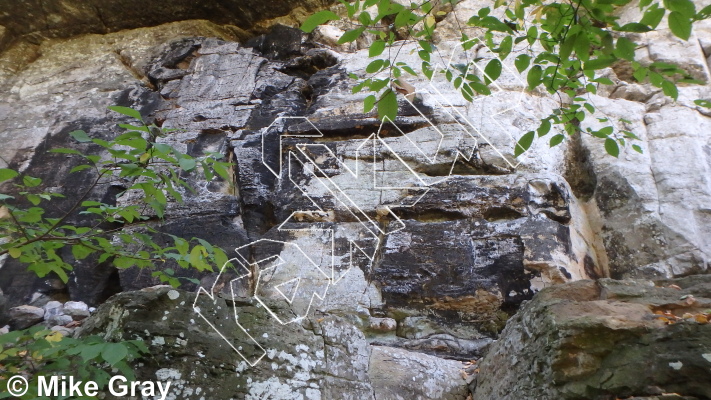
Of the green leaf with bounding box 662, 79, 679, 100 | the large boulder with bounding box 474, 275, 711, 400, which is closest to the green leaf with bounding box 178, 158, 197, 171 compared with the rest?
the large boulder with bounding box 474, 275, 711, 400

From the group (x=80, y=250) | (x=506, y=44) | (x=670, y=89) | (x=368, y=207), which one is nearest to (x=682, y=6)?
(x=670, y=89)

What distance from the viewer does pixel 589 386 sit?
215cm

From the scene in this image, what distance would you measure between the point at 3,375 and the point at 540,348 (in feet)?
7.52

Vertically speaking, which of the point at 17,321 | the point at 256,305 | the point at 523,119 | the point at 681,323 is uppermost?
the point at 681,323

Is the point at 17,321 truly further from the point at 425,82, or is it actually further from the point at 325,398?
the point at 425,82

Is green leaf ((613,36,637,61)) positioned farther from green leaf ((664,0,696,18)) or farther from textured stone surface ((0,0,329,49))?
textured stone surface ((0,0,329,49))

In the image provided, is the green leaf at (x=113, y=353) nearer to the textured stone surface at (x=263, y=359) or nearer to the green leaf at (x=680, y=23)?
the textured stone surface at (x=263, y=359)

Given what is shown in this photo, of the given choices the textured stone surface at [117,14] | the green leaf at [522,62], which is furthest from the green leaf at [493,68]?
the textured stone surface at [117,14]

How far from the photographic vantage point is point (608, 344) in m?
2.24

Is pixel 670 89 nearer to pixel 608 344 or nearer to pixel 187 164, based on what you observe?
pixel 608 344

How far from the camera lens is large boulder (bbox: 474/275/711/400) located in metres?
2.02

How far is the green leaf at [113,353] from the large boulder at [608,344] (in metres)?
1.64

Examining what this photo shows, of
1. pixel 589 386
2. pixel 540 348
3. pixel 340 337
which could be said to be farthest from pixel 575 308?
pixel 340 337

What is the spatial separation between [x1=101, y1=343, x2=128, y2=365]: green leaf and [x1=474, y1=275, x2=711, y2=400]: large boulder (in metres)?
1.64
